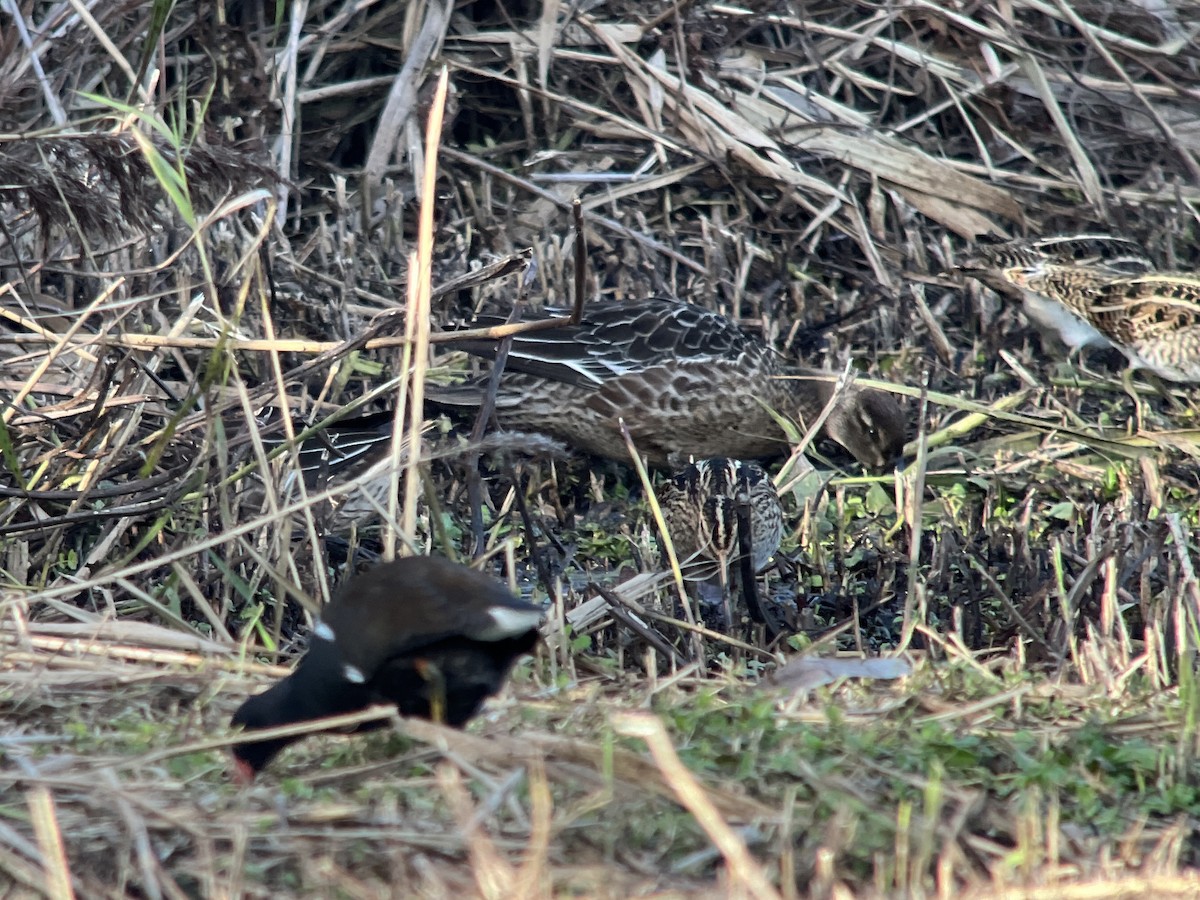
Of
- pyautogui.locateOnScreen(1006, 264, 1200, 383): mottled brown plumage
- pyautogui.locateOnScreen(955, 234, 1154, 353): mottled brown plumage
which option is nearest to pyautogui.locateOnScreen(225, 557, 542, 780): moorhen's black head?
pyautogui.locateOnScreen(1006, 264, 1200, 383): mottled brown plumage

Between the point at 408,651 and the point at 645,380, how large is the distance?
172 inches

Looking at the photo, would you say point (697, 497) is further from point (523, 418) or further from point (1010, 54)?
point (1010, 54)

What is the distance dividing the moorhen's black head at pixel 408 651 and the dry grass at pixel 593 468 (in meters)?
0.10

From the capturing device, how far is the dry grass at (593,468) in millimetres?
2570

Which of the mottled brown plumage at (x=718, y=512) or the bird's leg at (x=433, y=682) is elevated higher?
the bird's leg at (x=433, y=682)

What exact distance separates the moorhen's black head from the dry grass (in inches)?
3.9

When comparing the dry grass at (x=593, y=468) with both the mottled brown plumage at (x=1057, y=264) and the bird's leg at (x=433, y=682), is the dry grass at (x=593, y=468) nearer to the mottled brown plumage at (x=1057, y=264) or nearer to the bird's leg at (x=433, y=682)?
the bird's leg at (x=433, y=682)

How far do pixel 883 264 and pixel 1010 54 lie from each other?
1.45 metres

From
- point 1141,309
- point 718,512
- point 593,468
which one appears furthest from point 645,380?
point 1141,309

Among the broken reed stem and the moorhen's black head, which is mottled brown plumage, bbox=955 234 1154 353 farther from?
the broken reed stem

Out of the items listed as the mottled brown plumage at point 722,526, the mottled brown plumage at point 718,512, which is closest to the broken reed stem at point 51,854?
the mottled brown plumage at point 722,526

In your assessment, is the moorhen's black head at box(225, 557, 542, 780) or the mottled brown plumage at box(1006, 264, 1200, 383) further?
the mottled brown plumage at box(1006, 264, 1200, 383)

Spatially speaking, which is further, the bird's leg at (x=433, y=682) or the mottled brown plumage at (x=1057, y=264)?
the mottled brown plumage at (x=1057, y=264)

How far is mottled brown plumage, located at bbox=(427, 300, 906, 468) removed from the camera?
6.91m
